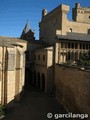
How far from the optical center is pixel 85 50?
3428cm

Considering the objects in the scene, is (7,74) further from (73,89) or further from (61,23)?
(61,23)

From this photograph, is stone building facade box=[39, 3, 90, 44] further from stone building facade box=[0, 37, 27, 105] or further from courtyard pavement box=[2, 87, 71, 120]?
courtyard pavement box=[2, 87, 71, 120]

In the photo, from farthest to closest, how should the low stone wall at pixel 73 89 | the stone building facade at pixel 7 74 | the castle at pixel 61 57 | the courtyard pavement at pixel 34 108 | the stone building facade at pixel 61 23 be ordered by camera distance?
1. the stone building facade at pixel 61 23
2. the stone building facade at pixel 7 74
3. the courtyard pavement at pixel 34 108
4. the castle at pixel 61 57
5. the low stone wall at pixel 73 89

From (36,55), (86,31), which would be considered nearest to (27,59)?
(36,55)

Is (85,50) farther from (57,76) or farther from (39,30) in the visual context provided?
(39,30)

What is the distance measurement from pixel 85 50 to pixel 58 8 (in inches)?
405

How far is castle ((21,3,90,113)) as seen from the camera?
20.8m

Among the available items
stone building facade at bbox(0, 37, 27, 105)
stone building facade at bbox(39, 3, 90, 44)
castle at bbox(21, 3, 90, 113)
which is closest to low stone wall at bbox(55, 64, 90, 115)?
castle at bbox(21, 3, 90, 113)

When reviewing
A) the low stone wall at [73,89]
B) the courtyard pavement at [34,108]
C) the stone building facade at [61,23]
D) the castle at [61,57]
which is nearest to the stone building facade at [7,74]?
the courtyard pavement at [34,108]

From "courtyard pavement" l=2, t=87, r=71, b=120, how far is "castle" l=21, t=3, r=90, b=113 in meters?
1.38

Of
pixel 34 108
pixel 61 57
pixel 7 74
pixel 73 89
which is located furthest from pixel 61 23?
pixel 34 108

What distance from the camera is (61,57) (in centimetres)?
3303

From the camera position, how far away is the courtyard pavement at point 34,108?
2248 cm

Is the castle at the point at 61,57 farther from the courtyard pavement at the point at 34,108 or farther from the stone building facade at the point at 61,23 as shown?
the courtyard pavement at the point at 34,108
